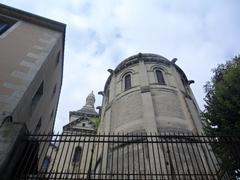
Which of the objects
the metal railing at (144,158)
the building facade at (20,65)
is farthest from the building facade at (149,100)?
the building facade at (20,65)

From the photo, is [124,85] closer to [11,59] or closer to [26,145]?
[11,59]

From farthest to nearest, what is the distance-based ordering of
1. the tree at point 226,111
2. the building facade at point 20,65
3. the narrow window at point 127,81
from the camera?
the narrow window at point 127,81
the tree at point 226,111
the building facade at point 20,65

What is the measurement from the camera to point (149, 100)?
587 inches

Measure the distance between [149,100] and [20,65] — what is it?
956 cm

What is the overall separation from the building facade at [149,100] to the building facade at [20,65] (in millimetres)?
6940

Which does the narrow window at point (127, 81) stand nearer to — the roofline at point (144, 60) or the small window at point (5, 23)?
the roofline at point (144, 60)

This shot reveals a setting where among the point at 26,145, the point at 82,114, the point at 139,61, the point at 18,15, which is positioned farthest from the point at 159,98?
the point at 82,114

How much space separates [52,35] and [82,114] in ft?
76.9

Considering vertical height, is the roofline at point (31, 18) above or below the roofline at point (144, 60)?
below

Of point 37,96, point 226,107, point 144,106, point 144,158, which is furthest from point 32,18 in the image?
point 226,107

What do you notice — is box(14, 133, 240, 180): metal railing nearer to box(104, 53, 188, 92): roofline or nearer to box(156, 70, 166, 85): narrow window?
box(156, 70, 166, 85): narrow window

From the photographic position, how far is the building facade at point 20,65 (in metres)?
5.33

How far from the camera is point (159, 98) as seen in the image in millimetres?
15430

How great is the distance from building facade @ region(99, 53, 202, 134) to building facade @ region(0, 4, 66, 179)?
273 inches
